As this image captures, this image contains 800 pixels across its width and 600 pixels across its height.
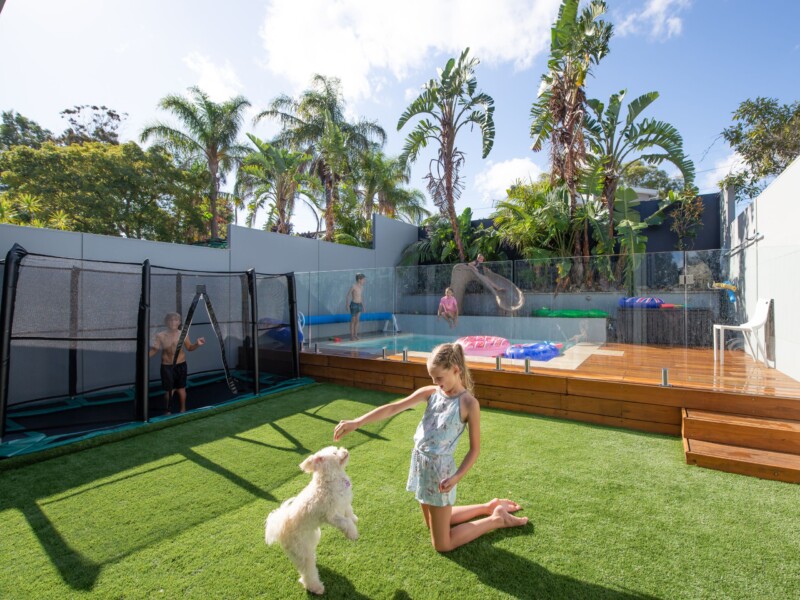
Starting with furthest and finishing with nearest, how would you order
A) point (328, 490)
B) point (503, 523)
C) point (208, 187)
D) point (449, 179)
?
point (208, 187), point (449, 179), point (503, 523), point (328, 490)

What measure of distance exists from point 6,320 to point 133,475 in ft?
8.05

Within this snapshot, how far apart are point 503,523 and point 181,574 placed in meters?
2.08

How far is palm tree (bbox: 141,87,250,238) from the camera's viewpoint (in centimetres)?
1786

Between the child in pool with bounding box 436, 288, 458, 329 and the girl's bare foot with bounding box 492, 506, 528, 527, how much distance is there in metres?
4.89

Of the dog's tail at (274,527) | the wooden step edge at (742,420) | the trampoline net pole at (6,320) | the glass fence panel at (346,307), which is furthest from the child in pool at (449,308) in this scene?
the trampoline net pole at (6,320)

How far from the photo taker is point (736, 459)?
3.74 meters

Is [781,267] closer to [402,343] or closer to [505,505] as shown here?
[505,505]

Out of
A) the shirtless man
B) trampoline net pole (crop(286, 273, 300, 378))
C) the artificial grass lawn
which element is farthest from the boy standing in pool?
the artificial grass lawn

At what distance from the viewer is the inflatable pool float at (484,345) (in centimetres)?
665

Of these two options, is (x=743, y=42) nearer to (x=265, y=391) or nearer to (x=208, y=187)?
(x=265, y=391)

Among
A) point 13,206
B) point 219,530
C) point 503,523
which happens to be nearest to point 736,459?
point 503,523

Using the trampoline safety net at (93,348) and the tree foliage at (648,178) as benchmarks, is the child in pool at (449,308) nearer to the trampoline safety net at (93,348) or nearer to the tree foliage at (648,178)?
the trampoline safety net at (93,348)

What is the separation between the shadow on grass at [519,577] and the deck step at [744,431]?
276 cm

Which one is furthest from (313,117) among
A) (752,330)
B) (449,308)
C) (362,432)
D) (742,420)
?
(742,420)
